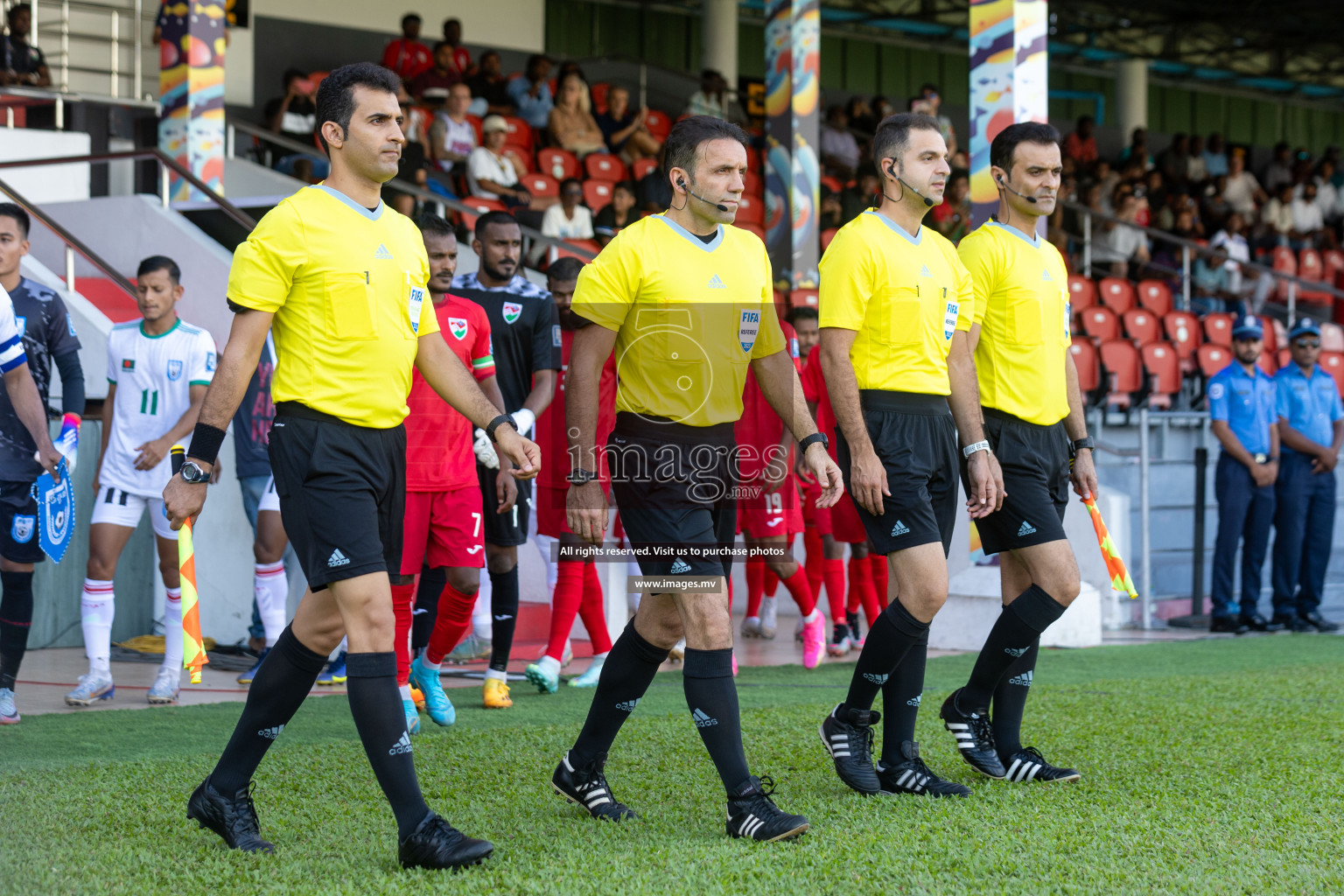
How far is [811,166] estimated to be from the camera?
12.9m

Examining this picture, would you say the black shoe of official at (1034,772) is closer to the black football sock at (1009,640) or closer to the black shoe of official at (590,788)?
the black football sock at (1009,640)

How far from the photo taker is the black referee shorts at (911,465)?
4.02 meters

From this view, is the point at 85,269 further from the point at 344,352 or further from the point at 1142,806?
the point at 1142,806

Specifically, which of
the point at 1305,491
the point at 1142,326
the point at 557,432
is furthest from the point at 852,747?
the point at 1142,326

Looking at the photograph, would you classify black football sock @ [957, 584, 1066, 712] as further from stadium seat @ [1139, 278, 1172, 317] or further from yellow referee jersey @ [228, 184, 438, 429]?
stadium seat @ [1139, 278, 1172, 317]

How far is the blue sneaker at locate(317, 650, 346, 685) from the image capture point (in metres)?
6.23

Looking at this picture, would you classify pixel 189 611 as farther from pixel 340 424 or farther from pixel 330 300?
pixel 330 300

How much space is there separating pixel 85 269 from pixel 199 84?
86.3 inches

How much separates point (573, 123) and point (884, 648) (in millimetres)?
11490

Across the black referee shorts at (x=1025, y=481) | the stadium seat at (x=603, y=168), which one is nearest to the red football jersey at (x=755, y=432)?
the black referee shorts at (x=1025, y=481)

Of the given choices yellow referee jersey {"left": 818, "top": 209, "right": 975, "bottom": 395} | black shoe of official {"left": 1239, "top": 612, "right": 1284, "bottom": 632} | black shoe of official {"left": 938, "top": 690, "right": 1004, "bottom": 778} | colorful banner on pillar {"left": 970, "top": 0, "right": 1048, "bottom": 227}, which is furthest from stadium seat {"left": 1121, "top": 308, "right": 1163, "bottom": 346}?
yellow referee jersey {"left": 818, "top": 209, "right": 975, "bottom": 395}

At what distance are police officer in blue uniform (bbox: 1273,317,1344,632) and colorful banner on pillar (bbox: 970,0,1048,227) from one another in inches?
115

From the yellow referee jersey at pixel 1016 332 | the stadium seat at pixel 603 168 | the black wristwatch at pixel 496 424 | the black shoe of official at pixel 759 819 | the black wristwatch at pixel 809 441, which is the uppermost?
the stadium seat at pixel 603 168

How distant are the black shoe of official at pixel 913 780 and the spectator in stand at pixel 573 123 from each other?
11.4 m
